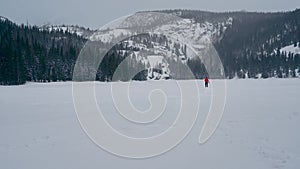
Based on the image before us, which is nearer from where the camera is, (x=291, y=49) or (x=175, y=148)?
(x=175, y=148)

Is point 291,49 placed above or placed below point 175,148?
above

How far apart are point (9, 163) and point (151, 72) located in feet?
495

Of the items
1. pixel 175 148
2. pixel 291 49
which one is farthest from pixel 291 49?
pixel 175 148

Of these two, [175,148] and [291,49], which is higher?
[291,49]

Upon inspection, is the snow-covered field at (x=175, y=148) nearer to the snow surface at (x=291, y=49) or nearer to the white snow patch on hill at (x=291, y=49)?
the snow surface at (x=291, y=49)

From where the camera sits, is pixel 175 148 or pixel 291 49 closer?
pixel 175 148

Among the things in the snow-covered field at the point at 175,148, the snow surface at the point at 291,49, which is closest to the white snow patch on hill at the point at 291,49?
the snow surface at the point at 291,49

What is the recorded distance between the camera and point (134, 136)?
10281 millimetres

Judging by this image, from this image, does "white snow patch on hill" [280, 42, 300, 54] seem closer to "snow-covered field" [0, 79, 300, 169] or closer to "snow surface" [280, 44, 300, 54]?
"snow surface" [280, 44, 300, 54]

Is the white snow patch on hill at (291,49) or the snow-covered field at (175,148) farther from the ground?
the white snow patch on hill at (291,49)

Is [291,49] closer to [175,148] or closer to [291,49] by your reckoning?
[291,49]

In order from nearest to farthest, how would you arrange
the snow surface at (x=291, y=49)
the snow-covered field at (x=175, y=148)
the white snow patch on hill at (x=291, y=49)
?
1. the snow-covered field at (x=175, y=148)
2. the snow surface at (x=291, y=49)
3. the white snow patch on hill at (x=291, y=49)

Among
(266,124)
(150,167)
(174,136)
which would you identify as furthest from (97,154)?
(266,124)

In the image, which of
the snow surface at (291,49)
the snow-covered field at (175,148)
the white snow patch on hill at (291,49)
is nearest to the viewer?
the snow-covered field at (175,148)
